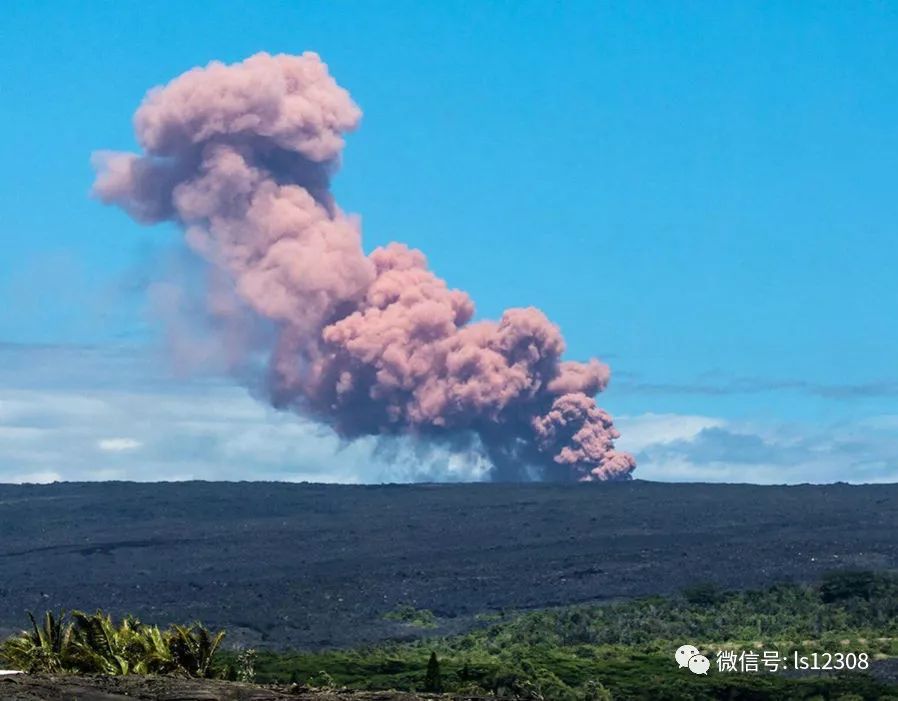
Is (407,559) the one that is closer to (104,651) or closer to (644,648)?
(644,648)

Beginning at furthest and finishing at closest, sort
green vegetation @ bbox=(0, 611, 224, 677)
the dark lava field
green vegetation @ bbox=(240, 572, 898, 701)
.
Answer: the dark lava field, green vegetation @ bbox=(240, 572, 898, 701), green vegetation @ bbox=(0, 611, 224, 677)

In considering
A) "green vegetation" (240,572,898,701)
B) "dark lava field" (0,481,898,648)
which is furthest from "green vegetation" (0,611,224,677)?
"dark lava field" (0,481,898,648)

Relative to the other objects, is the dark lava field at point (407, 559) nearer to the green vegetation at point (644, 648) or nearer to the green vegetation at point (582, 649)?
the green vegetation at point (582, 649)

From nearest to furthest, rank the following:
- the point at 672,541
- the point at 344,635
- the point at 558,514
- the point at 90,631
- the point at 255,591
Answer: the point at 90,631 → the point at 344,635 → the point at 255,591 → the point at 672,541 → the point at 558,514

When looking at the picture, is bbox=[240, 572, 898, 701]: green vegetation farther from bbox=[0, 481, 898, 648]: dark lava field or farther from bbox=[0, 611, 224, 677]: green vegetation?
bbox=[0, 611, 224, 677]: green vegetation

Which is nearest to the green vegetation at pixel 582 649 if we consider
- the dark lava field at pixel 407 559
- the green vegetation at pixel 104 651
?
the green vegetation at pixel 104 651

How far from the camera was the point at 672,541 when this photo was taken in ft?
552

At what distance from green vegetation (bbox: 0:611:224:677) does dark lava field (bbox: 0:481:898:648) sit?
59993 millimetres

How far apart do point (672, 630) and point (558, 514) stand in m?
77.2

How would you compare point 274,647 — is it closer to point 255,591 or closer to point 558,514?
point 255,591

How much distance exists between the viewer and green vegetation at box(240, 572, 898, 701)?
270 feet

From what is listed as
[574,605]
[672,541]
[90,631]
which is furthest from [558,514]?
[90,631]

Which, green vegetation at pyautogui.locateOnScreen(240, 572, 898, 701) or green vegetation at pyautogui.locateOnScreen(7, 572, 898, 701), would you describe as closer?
green vegetation at pyautogui.locateOnScreen(7, 572, 898, 701)

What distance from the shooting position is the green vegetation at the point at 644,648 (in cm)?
8244
